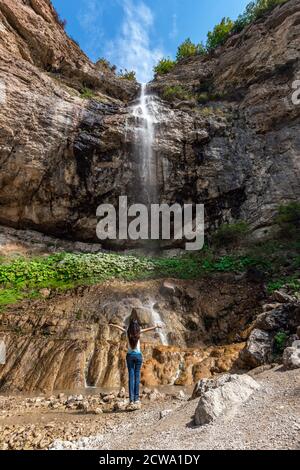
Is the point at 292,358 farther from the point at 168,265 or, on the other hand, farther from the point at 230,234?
the point at 230,234

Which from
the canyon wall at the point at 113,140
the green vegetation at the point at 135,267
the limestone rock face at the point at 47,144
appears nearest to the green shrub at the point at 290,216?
the green vegetation at the point at 135,267

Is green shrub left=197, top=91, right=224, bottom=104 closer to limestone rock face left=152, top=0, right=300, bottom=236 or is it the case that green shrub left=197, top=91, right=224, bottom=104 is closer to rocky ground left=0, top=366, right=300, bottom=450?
limestone rock face left=152, top=0, right=300, bottom=236

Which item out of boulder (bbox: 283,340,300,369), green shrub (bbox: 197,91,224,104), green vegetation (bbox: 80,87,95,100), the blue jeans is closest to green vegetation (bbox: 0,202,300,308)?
boulder (bbox: 283,340,300,369)

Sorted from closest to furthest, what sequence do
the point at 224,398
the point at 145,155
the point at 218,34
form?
1. the point at 224,398
2. the point at 145,155
3. the point at 218,34

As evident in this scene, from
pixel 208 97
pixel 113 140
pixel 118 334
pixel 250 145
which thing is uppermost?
pixel 208 97

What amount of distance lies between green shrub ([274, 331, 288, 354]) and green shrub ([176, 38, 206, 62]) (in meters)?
26.9

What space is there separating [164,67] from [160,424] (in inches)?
1152

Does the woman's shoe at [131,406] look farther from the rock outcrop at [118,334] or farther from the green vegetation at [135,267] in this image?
the green vegetation at [135,267]

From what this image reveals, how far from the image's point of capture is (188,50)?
29047 millimetres

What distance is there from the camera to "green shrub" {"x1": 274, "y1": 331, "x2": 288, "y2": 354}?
6.22 meters

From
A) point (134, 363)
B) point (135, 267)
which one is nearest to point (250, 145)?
point (135, 267)

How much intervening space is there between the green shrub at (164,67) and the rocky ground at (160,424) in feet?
90.0

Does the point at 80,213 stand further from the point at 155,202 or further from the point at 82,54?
the point at 82,54
